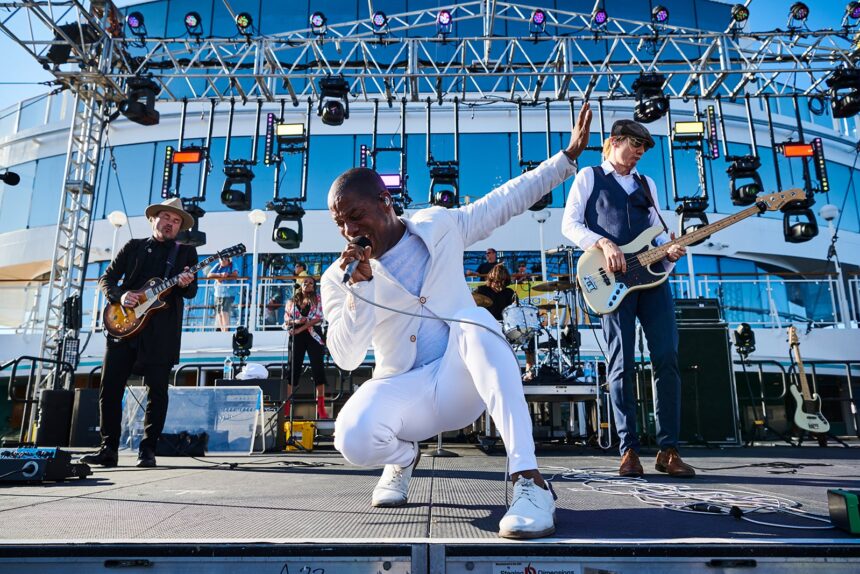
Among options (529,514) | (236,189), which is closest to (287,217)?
(236,189)

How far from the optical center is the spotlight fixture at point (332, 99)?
30.1ft

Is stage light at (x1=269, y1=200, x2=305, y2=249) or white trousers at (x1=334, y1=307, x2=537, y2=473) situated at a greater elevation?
stage light at (x1=269, y1=200, x2=305, y2=249)

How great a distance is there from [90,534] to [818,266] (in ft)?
71.9

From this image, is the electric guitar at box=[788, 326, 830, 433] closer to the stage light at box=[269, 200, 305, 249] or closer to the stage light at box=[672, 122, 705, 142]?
the stage light at box=[672, 122, 705, 142]

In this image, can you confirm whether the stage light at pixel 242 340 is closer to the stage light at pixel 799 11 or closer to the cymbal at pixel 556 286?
the cymbal at pixel 556 286

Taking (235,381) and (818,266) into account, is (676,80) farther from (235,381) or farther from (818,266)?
(235,381)

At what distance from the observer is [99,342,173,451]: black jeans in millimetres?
4348

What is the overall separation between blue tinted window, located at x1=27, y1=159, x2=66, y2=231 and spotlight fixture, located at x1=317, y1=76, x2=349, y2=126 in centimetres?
1325

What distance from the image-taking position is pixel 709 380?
5793mm

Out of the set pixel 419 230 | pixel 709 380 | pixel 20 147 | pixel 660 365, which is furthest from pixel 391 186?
pixel 20 147

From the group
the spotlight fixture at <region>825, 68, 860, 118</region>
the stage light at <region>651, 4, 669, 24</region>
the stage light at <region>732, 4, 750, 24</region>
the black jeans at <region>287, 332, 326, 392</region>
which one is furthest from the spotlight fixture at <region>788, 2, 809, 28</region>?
the black jeans at <region>287, 332, 326, 392</region>

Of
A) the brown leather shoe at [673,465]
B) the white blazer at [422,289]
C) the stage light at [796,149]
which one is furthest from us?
the stage light at [796,149]

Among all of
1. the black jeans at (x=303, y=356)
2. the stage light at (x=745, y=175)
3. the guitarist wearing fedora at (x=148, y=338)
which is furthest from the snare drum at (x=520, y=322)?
the stage light at (x=745, y=175)

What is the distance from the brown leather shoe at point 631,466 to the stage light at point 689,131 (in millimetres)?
8251
